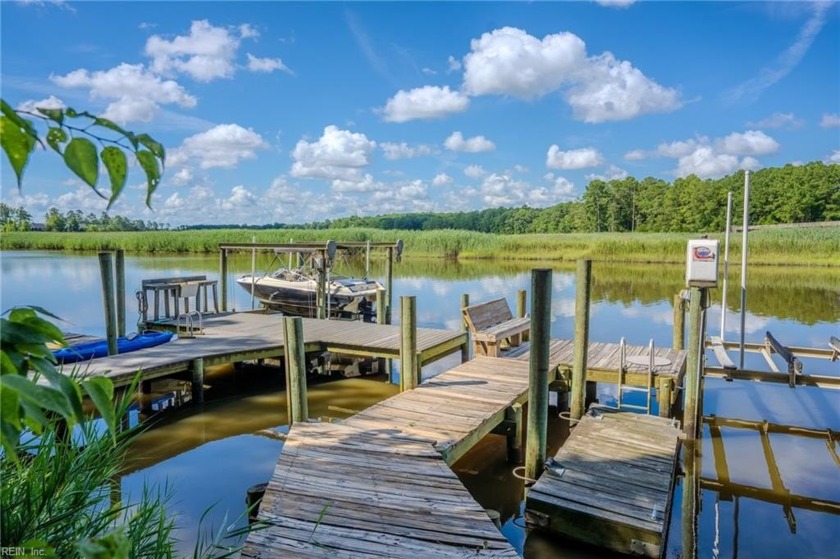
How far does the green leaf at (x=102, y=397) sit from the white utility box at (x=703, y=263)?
6224 millimetres

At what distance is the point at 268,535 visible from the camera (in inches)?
139

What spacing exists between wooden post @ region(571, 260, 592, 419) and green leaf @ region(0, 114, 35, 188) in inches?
216

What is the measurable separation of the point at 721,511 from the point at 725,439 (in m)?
2.09

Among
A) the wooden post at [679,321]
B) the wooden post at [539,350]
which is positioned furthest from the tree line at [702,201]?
the wooden post at [539,350]

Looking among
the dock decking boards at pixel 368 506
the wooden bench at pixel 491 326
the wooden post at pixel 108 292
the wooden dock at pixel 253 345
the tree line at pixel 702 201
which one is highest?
the tree line at pixel 702 201

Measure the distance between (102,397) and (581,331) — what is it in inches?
242

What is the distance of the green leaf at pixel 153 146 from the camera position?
94 centimetres

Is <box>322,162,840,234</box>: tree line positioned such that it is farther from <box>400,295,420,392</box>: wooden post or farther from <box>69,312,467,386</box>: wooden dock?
<box>400,295,420,392</box>: wooden post

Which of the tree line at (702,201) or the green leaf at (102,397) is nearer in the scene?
the green leaf at (102,397)

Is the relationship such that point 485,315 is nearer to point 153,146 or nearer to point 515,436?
point 515,436

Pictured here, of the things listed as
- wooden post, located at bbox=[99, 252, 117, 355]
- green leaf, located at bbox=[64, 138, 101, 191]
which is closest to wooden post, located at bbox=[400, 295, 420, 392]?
wooden post, located at bbox=[99, 252, 117, 355]

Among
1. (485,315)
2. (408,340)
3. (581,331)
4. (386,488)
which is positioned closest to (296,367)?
(408,340)

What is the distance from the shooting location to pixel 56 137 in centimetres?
91

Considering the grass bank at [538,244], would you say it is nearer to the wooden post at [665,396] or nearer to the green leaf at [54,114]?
the wooden post at [665,396]
